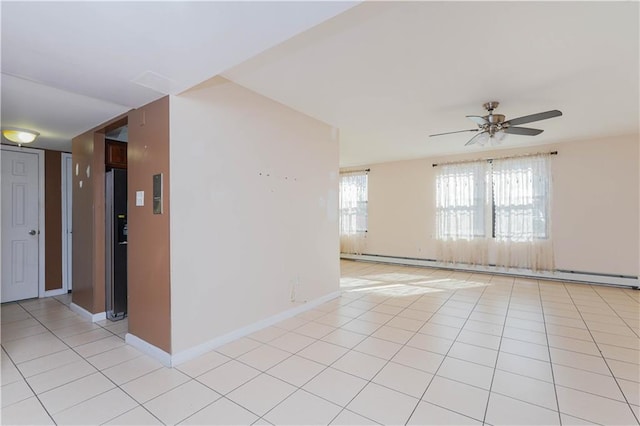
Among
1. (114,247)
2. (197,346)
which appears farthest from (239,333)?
(114,247)

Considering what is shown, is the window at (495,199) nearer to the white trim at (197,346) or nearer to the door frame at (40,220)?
the white trim at (197,346)

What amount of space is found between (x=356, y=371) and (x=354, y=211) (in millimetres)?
5580

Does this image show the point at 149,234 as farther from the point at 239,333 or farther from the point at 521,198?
the point at 521,198

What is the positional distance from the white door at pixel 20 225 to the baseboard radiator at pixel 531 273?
6.34m

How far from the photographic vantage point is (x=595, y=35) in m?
2.16

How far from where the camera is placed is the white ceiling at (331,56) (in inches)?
62.9

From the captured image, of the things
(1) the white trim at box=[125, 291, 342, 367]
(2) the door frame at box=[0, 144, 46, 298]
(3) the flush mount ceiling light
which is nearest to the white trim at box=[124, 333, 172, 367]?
(1) the white trim at box=[125, 291, 342, 367]

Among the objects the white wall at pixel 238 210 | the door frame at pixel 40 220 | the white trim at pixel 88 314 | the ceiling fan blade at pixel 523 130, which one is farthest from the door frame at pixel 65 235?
the ceiling fan blade at pixel 523 130

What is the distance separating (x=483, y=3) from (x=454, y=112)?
6.84 ft

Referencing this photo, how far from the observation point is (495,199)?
5.84 m

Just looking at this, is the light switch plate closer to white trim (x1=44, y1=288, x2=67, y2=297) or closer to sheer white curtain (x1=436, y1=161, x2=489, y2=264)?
white trim (x1=44, y1=288, x2=67, y2=297)

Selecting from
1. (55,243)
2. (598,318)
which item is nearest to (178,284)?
(55,243)

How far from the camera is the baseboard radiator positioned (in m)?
4.88

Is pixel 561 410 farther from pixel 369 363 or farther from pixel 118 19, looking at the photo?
pixel 118 19
